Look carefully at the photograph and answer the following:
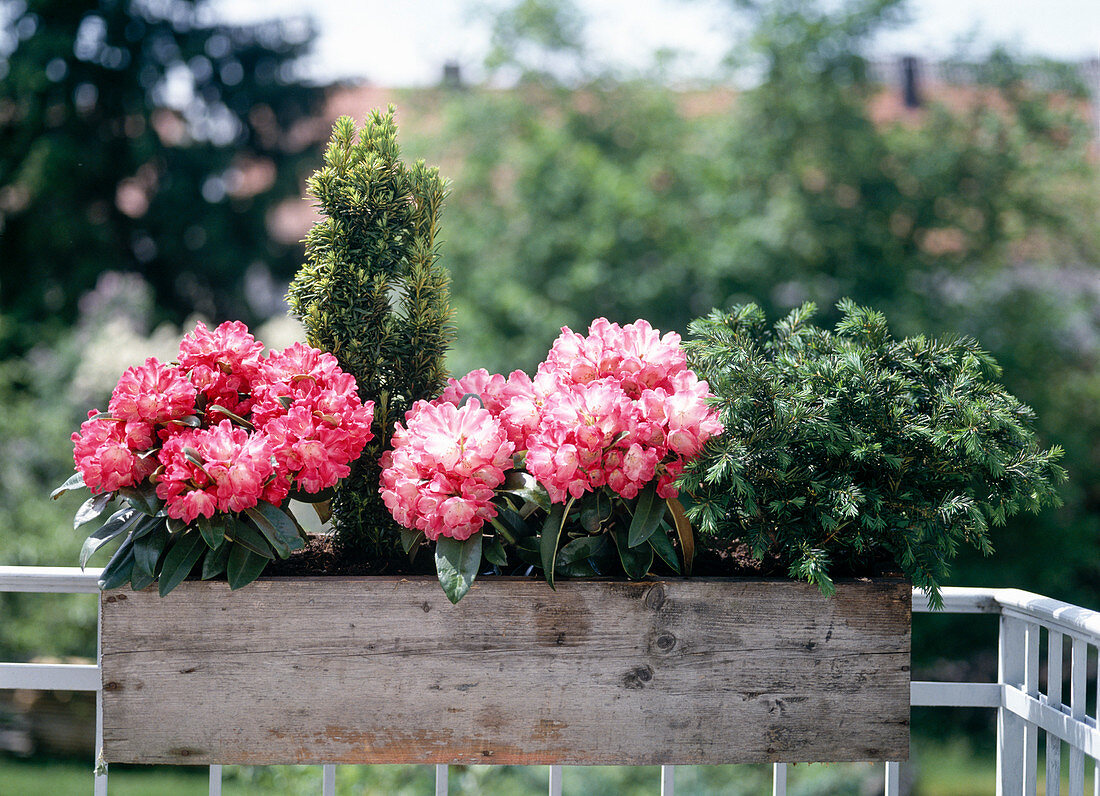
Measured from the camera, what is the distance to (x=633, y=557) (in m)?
1.09

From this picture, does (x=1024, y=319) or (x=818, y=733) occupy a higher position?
(x=1024, y=319)

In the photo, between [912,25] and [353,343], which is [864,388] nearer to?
[353,343]

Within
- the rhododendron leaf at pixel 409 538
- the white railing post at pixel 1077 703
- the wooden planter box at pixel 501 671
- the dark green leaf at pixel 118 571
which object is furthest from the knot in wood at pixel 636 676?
the dark green leaf at pixel 118 571

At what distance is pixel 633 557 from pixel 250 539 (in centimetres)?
52

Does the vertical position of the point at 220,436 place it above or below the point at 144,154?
below

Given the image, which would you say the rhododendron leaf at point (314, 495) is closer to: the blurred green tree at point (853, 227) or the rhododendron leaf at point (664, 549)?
the rhododendron leaf at point (664, 549)

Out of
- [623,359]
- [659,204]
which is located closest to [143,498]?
[623,359]

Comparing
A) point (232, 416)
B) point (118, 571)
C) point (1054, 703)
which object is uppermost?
point (232, 416)

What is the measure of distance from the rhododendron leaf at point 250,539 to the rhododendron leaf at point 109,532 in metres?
0.16

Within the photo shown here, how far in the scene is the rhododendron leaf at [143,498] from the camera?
1.06m

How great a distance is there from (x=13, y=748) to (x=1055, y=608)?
5.11 meters

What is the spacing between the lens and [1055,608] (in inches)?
45.6

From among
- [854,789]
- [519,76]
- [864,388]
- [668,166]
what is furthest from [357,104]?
[864,388]

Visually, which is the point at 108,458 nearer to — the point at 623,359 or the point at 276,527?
the point at 276,527
